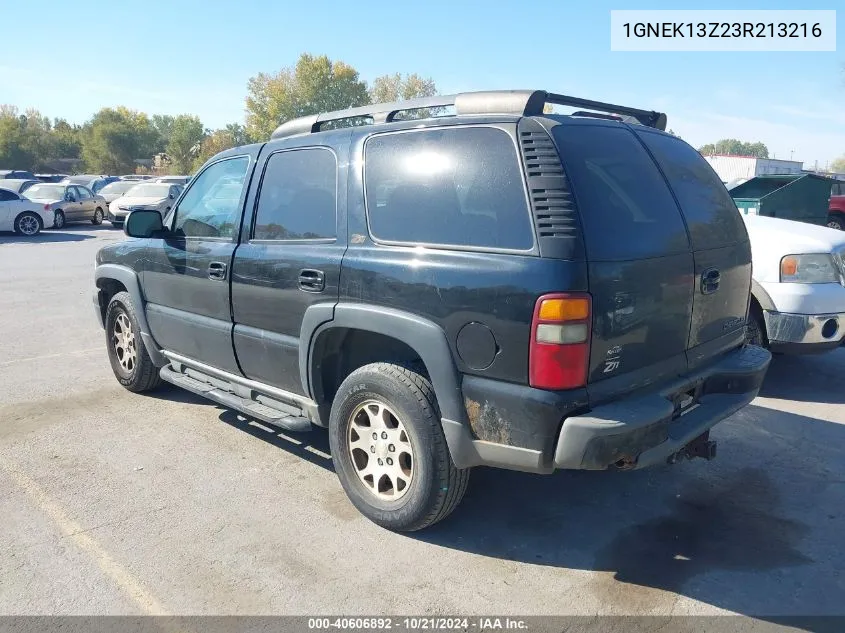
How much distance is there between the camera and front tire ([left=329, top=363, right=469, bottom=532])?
3113mm

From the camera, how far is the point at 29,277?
11695 millimetres

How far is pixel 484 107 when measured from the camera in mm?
3135

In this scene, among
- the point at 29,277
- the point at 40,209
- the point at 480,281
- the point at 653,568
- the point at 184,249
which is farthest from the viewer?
the point at 40,209

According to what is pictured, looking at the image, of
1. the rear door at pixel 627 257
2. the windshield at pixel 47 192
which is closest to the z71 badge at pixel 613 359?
the rear door at pixel 627 257

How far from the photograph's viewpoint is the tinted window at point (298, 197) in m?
3.66

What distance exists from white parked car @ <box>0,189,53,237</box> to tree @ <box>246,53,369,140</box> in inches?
2387

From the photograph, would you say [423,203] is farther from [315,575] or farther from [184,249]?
[184,249]

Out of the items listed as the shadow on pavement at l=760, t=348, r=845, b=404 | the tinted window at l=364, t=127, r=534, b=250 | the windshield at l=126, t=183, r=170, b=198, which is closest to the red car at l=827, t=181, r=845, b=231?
the shadow on pavement at l=760, t=348, r=845, b=404

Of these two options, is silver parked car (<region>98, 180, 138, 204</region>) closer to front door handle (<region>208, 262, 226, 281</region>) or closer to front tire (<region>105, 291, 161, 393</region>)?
front tire (<region>105, 291, 161, 393</region>)

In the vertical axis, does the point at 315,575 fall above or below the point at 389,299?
below

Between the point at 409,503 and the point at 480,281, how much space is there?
1.17 metres

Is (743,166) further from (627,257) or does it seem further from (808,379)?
(627,257)

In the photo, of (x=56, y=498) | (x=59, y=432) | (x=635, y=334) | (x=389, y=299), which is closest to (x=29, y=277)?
(x=59, y=432)

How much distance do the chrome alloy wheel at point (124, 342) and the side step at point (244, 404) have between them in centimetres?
58
